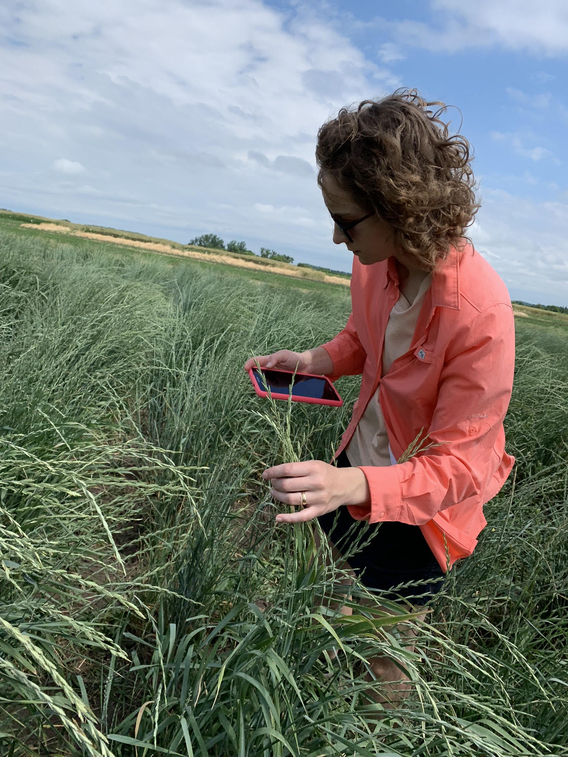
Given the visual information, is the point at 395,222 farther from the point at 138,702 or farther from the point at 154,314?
the point at 154,314

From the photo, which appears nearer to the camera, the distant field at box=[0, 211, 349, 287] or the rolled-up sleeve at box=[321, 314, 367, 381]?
the rolled-up sleeve at box=[321, 314, 367, 381]

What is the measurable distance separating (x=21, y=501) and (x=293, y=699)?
3.35 ft

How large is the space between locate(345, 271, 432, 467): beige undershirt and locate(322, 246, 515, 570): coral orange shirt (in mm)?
61

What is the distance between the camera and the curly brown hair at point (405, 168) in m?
1.32

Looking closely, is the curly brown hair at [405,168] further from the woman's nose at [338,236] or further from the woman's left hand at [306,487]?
the woman's left hand at [306,487]

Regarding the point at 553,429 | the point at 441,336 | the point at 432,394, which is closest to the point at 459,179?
the point at 441,336

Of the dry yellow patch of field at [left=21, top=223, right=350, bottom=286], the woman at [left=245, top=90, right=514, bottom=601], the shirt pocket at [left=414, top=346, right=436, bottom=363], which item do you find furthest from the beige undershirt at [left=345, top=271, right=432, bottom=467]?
the dry yellow patch of field at [left=21, top=223, right=350, bottom=286]

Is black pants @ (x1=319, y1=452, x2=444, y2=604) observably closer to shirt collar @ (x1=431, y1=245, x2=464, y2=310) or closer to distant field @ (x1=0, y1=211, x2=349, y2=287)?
shirt collar @ (x1=431, y1=245, x2=464, y2=310)

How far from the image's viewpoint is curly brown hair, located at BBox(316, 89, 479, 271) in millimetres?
1319

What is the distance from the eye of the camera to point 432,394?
146cm

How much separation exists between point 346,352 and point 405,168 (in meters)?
0.79

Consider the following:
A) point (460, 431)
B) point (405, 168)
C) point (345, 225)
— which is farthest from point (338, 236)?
point (460, 431)

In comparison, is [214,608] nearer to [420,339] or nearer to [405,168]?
[420,339]

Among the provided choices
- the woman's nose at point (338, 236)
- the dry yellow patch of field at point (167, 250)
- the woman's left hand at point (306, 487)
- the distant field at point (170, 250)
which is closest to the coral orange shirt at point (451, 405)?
the woman's left hand at point (306, 487)
